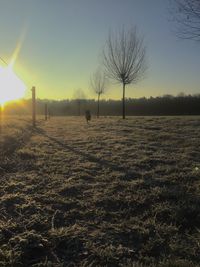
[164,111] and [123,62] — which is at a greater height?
[123,62]

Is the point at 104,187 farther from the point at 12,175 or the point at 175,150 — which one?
the point at 175,150

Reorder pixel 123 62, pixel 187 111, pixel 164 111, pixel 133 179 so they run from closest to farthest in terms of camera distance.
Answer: pixel 133 179
pixel 123 62
pixel 187 111
pixel 164 111

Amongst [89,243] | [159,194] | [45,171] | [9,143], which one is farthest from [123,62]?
[89,243]

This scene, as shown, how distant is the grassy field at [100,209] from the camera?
4688 mm

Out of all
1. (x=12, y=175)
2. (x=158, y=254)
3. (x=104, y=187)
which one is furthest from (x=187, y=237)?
(x=12, y=175)

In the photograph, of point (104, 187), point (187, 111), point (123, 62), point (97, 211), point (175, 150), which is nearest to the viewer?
point (97, 211)

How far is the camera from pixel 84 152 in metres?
11.9

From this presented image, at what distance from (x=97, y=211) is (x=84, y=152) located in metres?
5.76

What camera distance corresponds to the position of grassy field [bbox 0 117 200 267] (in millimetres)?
4688

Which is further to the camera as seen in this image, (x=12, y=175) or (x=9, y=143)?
(x=9, y=143)

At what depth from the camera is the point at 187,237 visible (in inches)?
202

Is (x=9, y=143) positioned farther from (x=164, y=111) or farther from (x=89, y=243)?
(x=164, y=111)

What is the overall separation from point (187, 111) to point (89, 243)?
58.9 m

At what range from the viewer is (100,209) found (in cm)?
628
